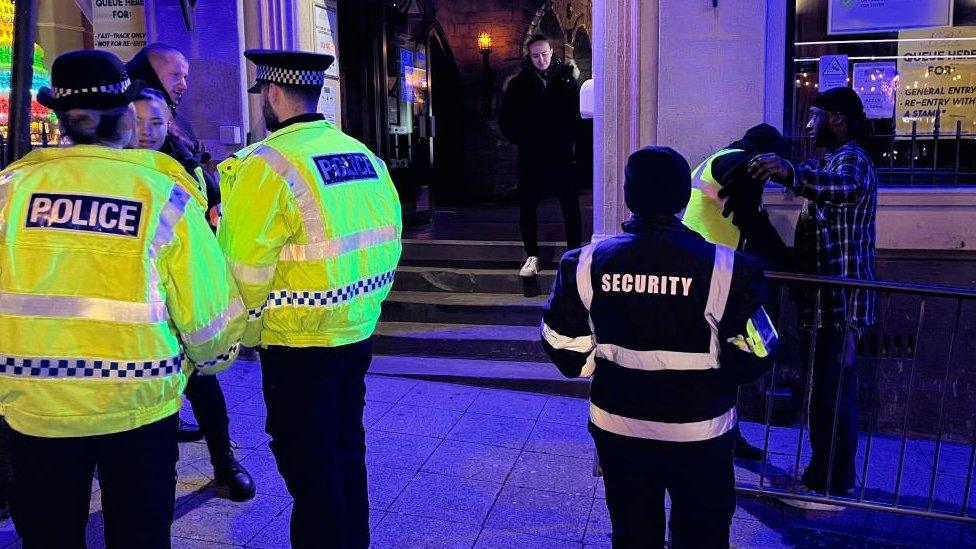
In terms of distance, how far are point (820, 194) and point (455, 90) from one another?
33.1 feet

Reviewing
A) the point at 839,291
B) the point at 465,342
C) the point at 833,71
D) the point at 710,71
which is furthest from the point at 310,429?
the point at 833,71

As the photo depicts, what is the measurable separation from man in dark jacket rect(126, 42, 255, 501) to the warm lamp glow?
8814 mm

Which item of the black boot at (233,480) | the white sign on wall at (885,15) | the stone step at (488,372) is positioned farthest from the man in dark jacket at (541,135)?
the black boot at (233,480)

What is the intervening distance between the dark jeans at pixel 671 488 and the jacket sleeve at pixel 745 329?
0.84 feet

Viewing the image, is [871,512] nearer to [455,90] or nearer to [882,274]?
[882,274]

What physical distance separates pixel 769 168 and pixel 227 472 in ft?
10.0

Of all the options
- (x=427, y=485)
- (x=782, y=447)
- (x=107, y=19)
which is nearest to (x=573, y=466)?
(x=427, y=485)

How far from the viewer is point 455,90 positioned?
44.9 ft

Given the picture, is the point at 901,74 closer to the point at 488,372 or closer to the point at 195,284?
the point at 488,372

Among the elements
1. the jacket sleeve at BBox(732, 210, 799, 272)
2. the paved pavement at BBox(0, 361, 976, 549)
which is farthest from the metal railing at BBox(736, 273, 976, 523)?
the jacket sleeve at BBox(732, 210, 799, 272)

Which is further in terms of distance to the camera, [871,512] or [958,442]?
[958,442]

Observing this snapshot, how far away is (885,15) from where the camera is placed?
6.05 m

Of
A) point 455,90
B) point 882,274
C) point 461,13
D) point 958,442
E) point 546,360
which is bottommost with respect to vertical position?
point 958,442

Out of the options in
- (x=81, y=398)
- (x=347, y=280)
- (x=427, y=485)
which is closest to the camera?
(x=81, y=398)
